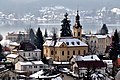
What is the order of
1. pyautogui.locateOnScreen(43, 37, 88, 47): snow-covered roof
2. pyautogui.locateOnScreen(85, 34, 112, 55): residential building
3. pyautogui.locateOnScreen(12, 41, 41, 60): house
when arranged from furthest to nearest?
pyautogui.locateOnScreen(85, 34, 112, 55): residential building < pyautogui.locateOnScreen(12, 41, 41, 60): house < pyautogui.locateOnScreen(43, 37, 88, 47): snow-covered roof

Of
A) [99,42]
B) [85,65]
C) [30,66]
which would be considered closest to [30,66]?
[30,66]

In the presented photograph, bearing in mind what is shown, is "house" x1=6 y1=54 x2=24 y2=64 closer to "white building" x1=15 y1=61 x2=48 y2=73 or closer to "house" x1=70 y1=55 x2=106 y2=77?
"white building" x1=15 y1=61 x2=48 y2=73

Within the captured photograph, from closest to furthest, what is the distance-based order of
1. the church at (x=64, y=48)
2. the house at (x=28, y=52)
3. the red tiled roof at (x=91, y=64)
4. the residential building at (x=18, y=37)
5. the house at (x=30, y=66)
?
the red tiled roof at (x=91, y=64) < the house at (x=30, y=66) < the church at (x=64, y=48) < the house at (x=28, y=52) < the residential building at (x=18, y=37)

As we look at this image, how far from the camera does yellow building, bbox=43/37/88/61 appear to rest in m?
31.1

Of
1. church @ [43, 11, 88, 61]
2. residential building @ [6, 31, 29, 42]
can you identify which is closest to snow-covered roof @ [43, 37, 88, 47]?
church @ [43, 11, 88, 61]

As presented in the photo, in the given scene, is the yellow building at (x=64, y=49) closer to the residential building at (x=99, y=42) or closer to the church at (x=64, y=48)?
the church at (x=64, y=48)

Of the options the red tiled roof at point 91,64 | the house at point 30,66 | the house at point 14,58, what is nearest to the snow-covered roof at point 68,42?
the house at point 14,58

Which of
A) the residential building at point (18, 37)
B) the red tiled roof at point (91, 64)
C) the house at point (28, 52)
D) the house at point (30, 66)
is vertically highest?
the residential building at point (18, 37)

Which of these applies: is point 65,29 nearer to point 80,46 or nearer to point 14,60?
point 80,46

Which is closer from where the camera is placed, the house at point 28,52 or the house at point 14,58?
the house at point 14,58

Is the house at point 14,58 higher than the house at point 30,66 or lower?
higher

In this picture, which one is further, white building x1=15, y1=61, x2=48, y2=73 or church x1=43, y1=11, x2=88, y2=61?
church x1=43, y1=11, x2=88, y2=61

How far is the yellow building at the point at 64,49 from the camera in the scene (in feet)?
102

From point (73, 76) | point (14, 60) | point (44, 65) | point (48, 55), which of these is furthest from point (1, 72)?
point (48, 55)
